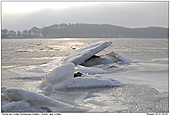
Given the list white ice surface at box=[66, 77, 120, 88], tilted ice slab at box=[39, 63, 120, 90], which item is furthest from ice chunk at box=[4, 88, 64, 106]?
white ice surface at box=[66, 77, 120, 88]

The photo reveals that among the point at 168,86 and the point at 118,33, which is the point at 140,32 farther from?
the point at 168,86

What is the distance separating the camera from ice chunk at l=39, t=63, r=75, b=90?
3985 millimetres

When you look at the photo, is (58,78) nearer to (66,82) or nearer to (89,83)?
(66,82)

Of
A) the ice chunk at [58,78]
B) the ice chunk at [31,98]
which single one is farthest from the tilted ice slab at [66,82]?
the ice chunk at [31,98]

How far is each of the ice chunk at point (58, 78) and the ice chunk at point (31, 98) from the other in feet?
2.49

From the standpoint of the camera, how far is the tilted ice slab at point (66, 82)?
397 cm

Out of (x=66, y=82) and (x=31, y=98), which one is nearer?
(x=31, y=98)

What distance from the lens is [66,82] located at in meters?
4.03

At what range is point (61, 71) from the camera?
4238 millimetres

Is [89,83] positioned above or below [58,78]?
below

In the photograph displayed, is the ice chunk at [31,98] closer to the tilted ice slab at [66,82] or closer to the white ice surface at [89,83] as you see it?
the tilted ice slab at [66,82]

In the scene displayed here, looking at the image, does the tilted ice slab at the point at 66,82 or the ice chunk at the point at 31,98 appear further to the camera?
the tilted ice slab at the point at 66,82

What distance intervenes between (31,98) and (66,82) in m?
1.09

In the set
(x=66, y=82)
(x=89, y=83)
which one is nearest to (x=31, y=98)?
(x=66, y=82)
